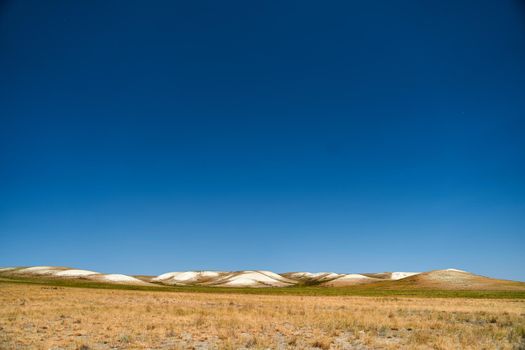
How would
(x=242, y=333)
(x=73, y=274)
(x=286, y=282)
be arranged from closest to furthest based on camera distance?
(x=242, y=333) < (x=73, y=274) < (x=286, y=282)

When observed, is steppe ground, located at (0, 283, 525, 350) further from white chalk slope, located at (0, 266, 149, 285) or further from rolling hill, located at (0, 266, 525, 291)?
white chalk slope, located at (0, 266, 149, 285)

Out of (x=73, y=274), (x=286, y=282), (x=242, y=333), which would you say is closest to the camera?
(x=242, y=333)

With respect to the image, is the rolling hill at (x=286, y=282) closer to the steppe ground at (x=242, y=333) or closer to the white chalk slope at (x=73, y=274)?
the white chalk slope at (x=73, y=274)

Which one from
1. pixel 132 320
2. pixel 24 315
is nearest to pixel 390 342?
pixel 132 320

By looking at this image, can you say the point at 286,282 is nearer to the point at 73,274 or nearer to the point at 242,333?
the point at 73,274

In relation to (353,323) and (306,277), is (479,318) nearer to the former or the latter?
(353,323)

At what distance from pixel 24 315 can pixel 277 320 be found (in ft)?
58.9

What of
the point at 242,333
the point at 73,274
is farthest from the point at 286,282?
the point at 242,333

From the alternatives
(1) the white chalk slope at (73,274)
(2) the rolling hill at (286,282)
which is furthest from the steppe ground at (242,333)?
(1) the white chalk slope at (73,274)

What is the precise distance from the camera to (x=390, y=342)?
50.9 feet

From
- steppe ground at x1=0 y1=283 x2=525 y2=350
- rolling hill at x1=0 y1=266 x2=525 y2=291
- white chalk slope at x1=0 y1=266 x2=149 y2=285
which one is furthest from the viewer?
white chalk slope at x1=0 y1=266 x2=149 y2=285

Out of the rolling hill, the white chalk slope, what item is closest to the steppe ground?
the rolling hill

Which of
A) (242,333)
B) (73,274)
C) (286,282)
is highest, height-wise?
(242,333)

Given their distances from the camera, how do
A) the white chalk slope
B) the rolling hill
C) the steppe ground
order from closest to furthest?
the steppe ground < the rolling hill < the white chalk slope
